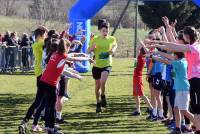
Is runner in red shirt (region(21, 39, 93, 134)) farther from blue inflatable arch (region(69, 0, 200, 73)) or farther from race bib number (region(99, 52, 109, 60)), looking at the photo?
blue inflatable arch (region(69, 0, 200, 73))

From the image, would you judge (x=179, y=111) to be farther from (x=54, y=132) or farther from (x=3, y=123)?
(x=3, y=123)

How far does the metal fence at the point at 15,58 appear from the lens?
24.3 meters

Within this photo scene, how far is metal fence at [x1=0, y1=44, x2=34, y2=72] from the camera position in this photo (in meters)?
24.3

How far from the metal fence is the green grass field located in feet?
9.80

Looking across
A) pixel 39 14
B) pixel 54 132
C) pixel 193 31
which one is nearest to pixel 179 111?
pixel 193 31

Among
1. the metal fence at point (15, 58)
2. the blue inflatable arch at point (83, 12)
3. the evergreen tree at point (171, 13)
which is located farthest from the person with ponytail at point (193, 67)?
the evergreen tree at point (171, 13)

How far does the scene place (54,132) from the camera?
9867mm

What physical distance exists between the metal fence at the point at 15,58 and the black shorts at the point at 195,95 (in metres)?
16.0

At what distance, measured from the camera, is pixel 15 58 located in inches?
972

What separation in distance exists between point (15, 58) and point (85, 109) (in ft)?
38.7

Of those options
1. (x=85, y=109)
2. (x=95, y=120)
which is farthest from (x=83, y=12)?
(x=95, y=120)

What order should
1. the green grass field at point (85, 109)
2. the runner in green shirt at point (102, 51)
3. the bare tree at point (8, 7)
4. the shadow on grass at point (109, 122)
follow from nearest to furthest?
the shadow on grass at point (109, 122) < the green grass field at point (85, 109) < the runner in green shirt at point (102, 51) < the bare tree at point (8, 7)

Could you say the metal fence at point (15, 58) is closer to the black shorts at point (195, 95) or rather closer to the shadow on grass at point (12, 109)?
the shadow on grass at point (12, 109)

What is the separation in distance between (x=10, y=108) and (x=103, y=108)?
2.36 m
